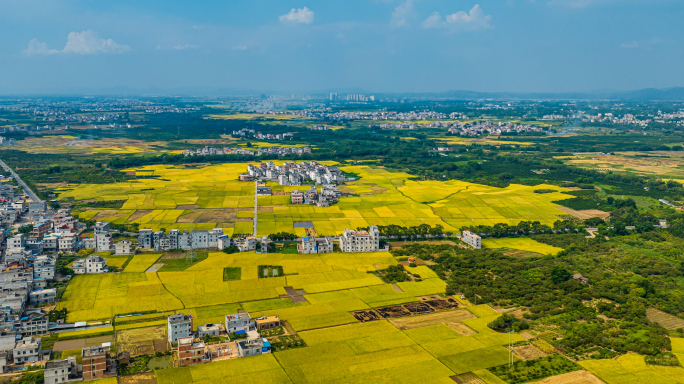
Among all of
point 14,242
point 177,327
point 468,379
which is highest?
point 14,242

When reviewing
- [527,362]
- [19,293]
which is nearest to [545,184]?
[527,362]

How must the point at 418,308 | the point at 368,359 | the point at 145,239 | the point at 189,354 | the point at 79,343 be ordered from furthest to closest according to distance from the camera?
the point at 145,239
the point at 418,308
the point at 79,343
the point at 368,359
the point at 189,354

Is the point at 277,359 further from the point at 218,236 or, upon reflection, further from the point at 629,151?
the point at 629,151

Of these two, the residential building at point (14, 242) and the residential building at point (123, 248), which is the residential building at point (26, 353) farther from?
the residential building at point (14, 242)

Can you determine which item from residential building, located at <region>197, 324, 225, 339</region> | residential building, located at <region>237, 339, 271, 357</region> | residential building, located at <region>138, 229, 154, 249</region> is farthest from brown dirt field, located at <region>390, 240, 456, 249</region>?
residential building, located at <region>237, 339, 271, 357</region>

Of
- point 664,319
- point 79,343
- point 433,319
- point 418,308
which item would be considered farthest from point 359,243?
point 79,343

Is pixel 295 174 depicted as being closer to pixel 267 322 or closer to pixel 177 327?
pixel 267 322
